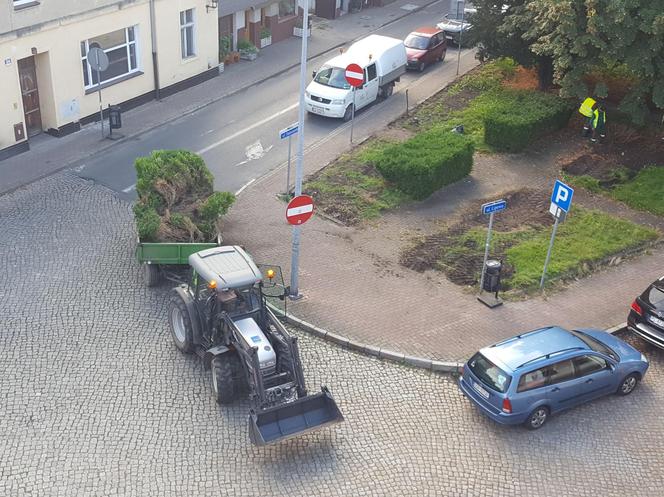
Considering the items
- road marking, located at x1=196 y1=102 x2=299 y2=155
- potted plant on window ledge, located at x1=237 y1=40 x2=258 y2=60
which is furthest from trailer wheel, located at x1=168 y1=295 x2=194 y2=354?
potted plant on window ledge, located at x1=237 y1=40 x2=258 y2=60

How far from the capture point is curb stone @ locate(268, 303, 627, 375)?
15.1 meters

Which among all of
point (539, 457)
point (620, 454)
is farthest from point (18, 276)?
point (620, 454)

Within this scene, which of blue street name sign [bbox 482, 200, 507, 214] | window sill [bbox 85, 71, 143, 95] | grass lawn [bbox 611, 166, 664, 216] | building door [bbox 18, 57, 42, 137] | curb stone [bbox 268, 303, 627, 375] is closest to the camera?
curb stone [bbox 268, 303, 627, 375]

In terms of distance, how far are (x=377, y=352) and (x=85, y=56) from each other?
13943 mm

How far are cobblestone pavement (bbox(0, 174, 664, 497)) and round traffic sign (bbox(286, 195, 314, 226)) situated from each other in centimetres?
222

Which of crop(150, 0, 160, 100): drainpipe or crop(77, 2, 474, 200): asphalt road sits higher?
crop(150, 0, 160, 100): drainpipe

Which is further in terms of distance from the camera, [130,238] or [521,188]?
[521,188]

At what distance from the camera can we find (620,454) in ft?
44.1

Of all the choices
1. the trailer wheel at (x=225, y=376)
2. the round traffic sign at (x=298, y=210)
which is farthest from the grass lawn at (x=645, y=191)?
the trailer wheel at (x=225, y=376)

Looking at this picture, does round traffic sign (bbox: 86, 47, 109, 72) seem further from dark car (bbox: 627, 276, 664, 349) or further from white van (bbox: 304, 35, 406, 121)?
dark car (bbox: 627, 276, 664, 349)

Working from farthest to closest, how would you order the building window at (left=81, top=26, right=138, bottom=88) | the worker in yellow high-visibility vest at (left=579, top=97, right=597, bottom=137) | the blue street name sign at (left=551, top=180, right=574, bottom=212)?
the building window at (left=81, top=26, right=138, bottom=88)
the worker in yellow high-visibility vest at (left=579, top=97, right=597, bottom=137)
the blue street name sign at (left=551, top=180, right=574, bottom=212)

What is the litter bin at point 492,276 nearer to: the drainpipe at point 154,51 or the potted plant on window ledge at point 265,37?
the drainpipe at point 154,51

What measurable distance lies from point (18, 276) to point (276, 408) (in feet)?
24.3

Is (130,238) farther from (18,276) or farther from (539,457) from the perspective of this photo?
(539,457)
